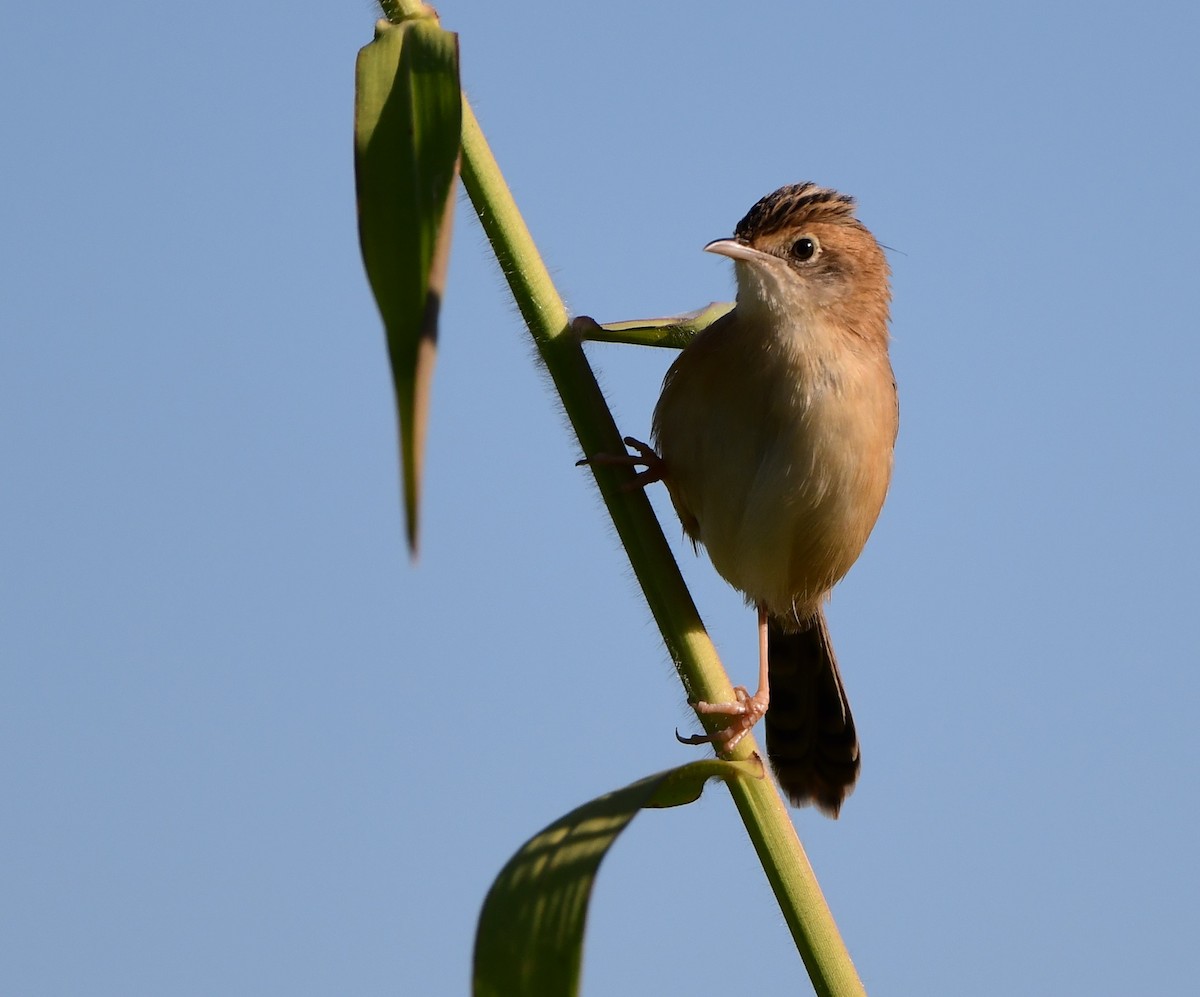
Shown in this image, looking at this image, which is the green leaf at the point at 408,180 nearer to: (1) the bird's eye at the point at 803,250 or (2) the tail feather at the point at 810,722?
(1) the bird's eye at the point at 803,250

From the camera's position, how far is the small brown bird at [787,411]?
4.12 metres

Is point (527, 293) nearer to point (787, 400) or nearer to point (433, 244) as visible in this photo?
point (433, 244)

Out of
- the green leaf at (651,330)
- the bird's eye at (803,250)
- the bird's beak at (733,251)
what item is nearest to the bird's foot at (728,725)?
the green leaf at (651,330)

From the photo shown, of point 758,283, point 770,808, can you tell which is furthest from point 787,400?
point 770,808

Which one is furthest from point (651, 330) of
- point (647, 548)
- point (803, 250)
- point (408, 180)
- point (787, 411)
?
point (803, 250)

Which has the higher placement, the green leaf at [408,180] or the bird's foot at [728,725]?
the green leaf at [408,180]

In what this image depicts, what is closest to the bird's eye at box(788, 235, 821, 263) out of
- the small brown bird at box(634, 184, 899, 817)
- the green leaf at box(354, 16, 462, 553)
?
the small brown bird at box(634, 184, 899, 817)

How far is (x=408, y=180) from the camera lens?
5.51 ft

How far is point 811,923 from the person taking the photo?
1826 millimetres

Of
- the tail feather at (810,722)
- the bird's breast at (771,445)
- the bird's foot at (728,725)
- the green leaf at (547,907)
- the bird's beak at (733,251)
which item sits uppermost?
the bird's beak at (733,251)

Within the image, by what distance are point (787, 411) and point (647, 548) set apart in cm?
207

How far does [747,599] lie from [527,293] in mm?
2800

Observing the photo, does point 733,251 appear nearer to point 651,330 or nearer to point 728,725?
point 651,330

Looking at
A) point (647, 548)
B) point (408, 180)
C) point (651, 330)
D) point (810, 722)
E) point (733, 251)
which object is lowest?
point (647, 548)
